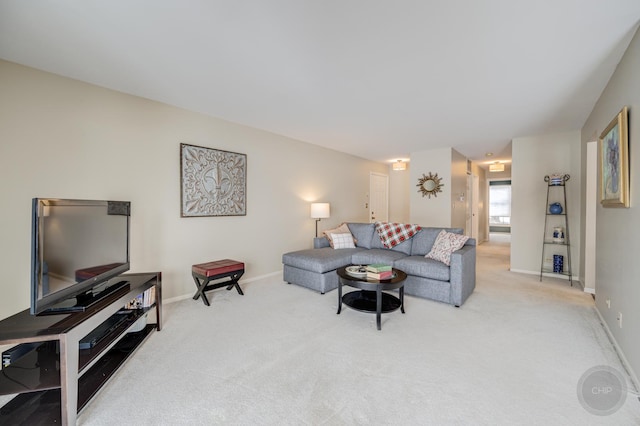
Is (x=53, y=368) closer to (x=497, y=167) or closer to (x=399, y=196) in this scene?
(x=399, y=196)

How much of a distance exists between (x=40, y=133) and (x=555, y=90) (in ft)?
16.7

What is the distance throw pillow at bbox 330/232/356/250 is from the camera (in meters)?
4.36

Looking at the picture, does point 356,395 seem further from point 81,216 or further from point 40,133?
point 40,133

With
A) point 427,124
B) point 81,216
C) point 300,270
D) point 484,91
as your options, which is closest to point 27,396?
point 81,216

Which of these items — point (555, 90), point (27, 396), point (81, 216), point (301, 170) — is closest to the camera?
point (27, 396)

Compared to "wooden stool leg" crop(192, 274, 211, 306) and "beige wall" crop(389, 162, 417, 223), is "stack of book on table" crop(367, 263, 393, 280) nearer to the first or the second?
"wooden stool leg" crop(192, 274, 211, 306)

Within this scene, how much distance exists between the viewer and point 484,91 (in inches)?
110

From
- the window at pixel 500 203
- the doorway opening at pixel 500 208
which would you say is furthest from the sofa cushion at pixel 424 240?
the window at pixel 500 203

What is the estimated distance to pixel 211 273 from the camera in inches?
121

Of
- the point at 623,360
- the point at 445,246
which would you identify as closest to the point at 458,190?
the point at 445,246

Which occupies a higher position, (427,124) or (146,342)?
(427,124)

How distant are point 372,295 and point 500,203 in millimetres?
9724

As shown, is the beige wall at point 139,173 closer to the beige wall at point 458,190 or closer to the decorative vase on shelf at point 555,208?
the beige wall at point 458,190

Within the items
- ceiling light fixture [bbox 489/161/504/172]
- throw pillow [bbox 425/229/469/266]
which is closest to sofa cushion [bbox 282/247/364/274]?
throw pillow [bbox 425/229/469/266]
